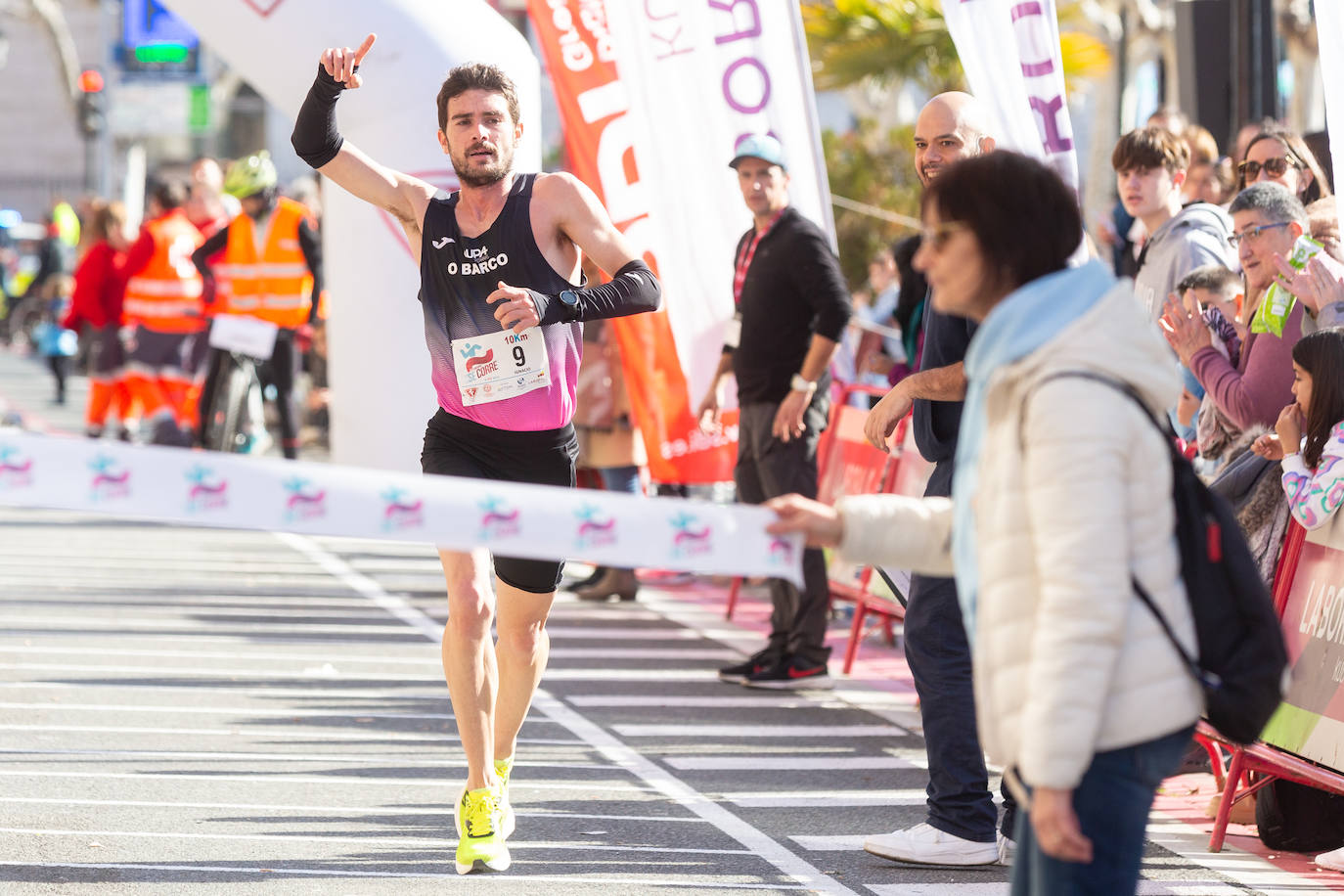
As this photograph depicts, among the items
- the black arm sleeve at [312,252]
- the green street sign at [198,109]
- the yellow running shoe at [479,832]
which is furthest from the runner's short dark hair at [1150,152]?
the green street sign at [198,109]

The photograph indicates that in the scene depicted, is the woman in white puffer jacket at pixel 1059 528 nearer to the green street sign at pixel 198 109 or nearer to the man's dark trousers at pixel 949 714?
the man's dark trousers at pixel 949 714

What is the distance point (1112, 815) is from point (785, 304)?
5244 millimetres

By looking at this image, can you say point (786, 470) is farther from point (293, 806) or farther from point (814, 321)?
point (293, 806)

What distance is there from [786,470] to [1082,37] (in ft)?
47.0

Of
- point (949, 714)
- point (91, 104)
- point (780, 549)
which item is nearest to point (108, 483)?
point (780, 549)

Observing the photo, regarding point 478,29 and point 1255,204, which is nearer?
point 1255,204

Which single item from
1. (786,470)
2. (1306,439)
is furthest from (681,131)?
(1306,439)

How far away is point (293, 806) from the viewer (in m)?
6.00

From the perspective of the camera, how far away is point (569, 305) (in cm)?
516

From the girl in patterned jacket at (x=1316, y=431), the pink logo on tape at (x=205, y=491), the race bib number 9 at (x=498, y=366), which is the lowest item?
the girl in patterned jacket at (x=1316, y=431)

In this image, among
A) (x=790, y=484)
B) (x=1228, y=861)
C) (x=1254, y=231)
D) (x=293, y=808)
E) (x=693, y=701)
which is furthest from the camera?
(x=790, y=484)

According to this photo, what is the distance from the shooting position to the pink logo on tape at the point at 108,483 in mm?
3561

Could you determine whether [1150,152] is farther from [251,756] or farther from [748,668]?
[251,756]

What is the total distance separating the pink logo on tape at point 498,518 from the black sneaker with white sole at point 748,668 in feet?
16.3
